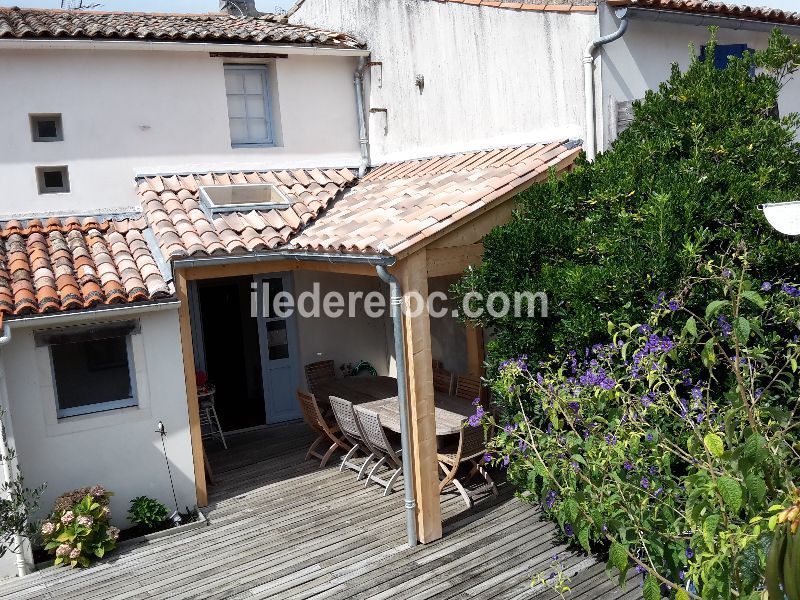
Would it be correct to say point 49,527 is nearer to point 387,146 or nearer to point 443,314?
point 443,314

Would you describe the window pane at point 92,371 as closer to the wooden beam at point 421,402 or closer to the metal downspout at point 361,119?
the metal downspout at point 361,119

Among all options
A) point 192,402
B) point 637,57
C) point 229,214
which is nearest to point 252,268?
point 229,214

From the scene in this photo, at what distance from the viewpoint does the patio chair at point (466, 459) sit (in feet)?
27.8

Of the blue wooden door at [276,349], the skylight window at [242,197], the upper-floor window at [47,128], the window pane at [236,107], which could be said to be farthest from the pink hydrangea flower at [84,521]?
the window pane at [236,107]

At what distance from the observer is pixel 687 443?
4.39 meters

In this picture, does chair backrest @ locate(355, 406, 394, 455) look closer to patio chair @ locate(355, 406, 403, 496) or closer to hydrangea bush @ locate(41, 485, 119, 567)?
patio chair @ locate(355, 406, 403, 496)

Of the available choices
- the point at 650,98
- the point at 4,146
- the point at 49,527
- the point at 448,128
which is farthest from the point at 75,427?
the point at 650,98

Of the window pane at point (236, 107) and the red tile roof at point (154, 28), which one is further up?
the red tile roof at point (154, 28)

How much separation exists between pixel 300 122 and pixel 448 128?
2.72 metres

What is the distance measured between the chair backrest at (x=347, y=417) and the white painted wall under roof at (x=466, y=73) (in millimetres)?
4039

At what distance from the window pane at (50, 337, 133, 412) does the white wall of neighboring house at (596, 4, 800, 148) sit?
1014 cm

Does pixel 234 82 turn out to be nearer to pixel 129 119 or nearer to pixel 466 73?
pixel 129 119

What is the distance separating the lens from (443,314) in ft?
37.9

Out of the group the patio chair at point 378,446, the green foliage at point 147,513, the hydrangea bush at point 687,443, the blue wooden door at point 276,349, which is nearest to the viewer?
the hydrangea bush at point 687,443
